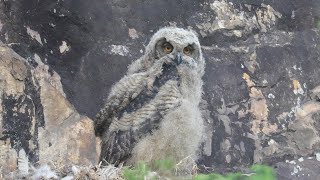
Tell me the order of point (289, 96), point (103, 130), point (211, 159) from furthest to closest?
1. point (289, 96)
2. point (211, 159)
3. point (103, 130)

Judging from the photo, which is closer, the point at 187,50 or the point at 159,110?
the point at 159,110

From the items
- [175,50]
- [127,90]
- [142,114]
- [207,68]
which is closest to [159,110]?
[142,114]

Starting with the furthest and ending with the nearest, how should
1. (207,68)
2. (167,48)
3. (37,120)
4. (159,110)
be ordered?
(207,68) < (37,120) < (167,48) < (159,110)

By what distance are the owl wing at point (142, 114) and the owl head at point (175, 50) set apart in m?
0.09

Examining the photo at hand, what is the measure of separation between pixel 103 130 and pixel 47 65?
1008 millimetres

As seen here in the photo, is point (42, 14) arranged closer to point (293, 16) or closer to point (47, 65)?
point (47, 65)

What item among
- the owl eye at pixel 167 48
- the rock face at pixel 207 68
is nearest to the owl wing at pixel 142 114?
the owl eye at pixel 167 48

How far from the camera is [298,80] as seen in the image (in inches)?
209

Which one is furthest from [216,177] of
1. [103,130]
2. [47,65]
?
[47,65]

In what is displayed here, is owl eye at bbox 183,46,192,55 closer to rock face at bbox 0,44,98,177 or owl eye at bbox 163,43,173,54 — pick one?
owl eye at bbox 163,43,173,54

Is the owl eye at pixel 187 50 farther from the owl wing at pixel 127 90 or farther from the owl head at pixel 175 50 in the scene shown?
the owl wing at pixel 127 90

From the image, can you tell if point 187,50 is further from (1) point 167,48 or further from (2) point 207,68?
(2) point 207,68

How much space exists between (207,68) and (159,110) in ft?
5.33

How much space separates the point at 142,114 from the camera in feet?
11.5
